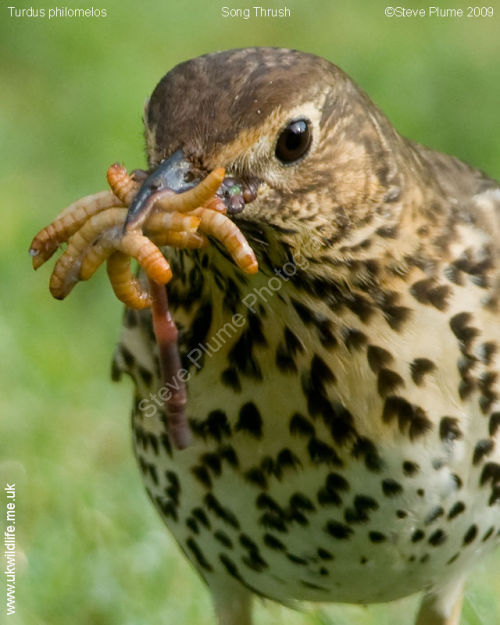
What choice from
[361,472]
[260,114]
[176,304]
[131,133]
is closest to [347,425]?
[361,472]

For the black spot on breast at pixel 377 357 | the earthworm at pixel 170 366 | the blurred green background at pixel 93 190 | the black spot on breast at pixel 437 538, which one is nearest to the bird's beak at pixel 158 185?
the earthworm at pixel 170 366

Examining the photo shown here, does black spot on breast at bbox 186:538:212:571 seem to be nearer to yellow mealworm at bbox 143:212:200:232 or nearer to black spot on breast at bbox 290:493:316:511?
black spot on breast at bbox 290:493:316:511

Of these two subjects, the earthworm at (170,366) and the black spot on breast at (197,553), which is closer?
the earthworm at (170,366)

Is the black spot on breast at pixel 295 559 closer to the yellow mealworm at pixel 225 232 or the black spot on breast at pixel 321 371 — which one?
the black spot on breast at pixel 321 371

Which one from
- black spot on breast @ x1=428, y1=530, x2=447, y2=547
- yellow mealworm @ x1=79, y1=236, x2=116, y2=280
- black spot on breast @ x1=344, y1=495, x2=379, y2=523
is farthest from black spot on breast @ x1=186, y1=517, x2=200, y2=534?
yellow mealworm @ x1=79, y1=236, x2=116, y2=280

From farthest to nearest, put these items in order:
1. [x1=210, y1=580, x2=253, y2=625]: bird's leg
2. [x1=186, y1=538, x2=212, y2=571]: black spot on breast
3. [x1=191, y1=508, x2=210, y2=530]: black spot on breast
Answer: [x1=210, y1=580, x2=253, y2=625]: bird's leg
[x1=186, y1=538, x2=212, y2=571]: black spot on breast
[x1=191, y1=508, x2=210, y2=530]: black spot on breast

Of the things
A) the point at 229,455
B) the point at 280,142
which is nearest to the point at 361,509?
the point at 229,455

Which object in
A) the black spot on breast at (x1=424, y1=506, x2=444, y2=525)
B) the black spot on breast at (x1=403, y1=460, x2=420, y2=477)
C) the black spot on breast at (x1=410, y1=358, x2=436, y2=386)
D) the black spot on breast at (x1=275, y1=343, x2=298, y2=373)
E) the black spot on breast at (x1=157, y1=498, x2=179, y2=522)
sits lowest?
the black spot on breast at (x1=424, y1=506, x2=444, y2=525)
